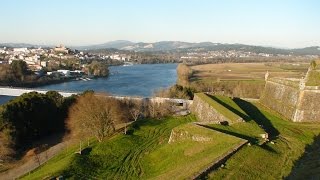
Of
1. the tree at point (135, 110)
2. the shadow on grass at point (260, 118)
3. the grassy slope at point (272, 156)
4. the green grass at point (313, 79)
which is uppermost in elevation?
the green grass at point (313, 79)

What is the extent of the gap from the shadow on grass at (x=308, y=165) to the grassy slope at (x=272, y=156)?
0.21 meters

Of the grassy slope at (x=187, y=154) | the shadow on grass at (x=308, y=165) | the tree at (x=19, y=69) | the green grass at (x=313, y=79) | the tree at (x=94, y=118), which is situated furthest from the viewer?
the tree at (x=19, y=69)

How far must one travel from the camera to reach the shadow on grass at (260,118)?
2341 centimetres

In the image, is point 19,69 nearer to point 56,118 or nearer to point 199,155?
point 56,118

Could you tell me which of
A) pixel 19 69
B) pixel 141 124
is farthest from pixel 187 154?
pixel 19 69

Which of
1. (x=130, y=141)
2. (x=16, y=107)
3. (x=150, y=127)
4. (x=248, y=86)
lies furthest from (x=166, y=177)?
(x=248, y=86)

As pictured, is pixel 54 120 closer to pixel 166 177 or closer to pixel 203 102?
pixel 203 102

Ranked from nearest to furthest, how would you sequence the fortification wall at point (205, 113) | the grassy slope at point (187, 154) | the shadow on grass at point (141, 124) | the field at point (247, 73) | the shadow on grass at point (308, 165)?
1. the shadow on grass at point (308, 165)
2. the grassy slope at point (187, 154)
3. the fortification wall at point (205, 113)
4. the shadow on grass at point (141, 124)
5. the field at point (247, 73)

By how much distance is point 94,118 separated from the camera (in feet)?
91.1

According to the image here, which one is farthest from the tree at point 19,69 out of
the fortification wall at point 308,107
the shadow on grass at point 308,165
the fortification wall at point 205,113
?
the shadow on grass at point 308,165

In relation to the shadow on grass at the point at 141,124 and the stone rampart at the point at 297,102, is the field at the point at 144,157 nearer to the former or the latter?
the shadow on grass at the point at 141,124

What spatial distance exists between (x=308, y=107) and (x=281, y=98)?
392 centimetres

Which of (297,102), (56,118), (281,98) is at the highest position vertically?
(297,102)

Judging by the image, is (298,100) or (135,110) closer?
(298,100)
